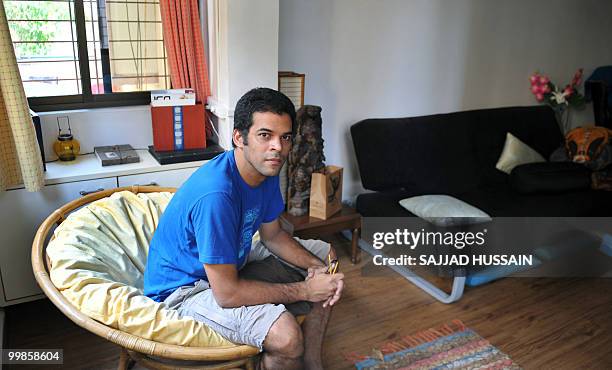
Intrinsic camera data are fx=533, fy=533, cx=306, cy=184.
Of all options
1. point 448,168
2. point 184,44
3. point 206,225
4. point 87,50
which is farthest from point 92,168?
point 448,168

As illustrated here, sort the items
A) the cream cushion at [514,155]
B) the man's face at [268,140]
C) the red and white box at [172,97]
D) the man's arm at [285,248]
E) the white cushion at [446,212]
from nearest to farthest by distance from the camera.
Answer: the man's face at [268,140] < the man's arm at [285,248] < the red and white box at [172,97] < the white cushion at [446,212] < the cream cushion at [514,155]

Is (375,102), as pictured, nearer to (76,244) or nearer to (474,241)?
(474,241)

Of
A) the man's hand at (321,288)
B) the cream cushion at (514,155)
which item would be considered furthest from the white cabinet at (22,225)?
the cream cushion at (514,155)

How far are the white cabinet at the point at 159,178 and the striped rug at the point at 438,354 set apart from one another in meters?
1.10

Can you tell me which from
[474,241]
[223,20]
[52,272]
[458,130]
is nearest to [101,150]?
[223,20]

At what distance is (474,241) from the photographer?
2664mm

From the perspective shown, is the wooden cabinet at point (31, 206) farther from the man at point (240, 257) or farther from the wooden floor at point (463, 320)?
the man at point (240, 257)

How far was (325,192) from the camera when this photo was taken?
271 centimetres

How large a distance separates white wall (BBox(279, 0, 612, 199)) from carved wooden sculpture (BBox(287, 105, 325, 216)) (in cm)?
37

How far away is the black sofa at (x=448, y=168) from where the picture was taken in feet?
9.75

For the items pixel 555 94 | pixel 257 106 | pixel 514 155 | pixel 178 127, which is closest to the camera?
pixel 257 106

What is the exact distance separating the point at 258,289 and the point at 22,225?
46.3 inches

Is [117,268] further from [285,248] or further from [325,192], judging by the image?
[325,192]

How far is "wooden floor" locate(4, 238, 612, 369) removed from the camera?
7.14 ft
